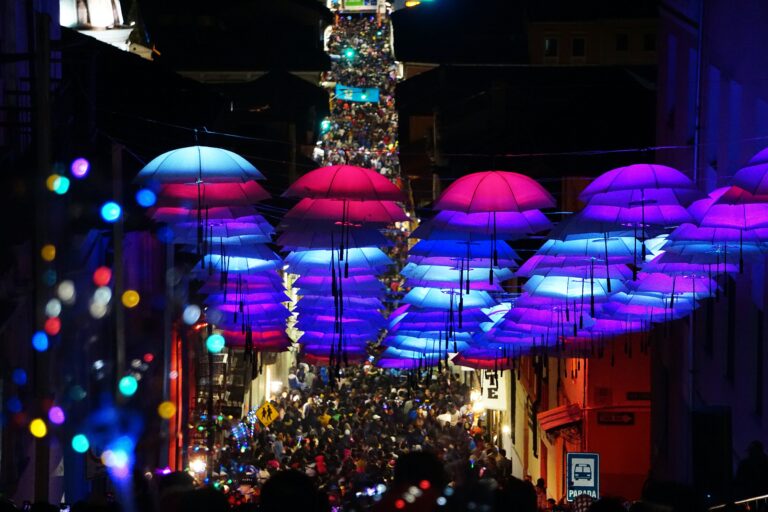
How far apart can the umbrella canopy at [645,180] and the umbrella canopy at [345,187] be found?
113 inches

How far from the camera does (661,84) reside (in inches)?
1138

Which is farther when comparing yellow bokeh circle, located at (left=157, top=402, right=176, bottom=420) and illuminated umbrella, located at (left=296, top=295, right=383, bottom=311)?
yellow bokeh circle, located at (left=157, top=402, right=176, bottom=420)

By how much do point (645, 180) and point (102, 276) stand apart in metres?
11.1

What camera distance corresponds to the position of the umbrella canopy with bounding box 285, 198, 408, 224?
1905cm

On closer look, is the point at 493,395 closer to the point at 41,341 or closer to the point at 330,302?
the point at 330,302

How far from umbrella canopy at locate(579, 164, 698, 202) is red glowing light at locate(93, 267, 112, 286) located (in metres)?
9.97

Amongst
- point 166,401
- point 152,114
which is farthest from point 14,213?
point 152,114

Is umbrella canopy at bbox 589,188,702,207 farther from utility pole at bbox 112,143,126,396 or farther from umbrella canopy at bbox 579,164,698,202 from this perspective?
utility pole at bbox 112,143,126,396

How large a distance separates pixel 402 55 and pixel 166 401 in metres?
36.6

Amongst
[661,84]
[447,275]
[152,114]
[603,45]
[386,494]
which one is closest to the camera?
[386,494]

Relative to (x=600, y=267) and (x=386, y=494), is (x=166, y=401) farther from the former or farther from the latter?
(x=386, y=494)

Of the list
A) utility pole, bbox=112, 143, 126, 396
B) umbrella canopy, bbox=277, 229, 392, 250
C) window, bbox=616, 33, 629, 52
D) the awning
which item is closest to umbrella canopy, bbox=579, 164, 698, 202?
umbrella canopy, bbox=277, 229, 392, 250

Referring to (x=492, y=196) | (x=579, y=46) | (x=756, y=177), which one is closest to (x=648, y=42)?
(x=579, y=46)

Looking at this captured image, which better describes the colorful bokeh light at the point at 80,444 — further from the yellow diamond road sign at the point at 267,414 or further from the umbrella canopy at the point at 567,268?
the yellow diamond road sign at the point at 267,414
